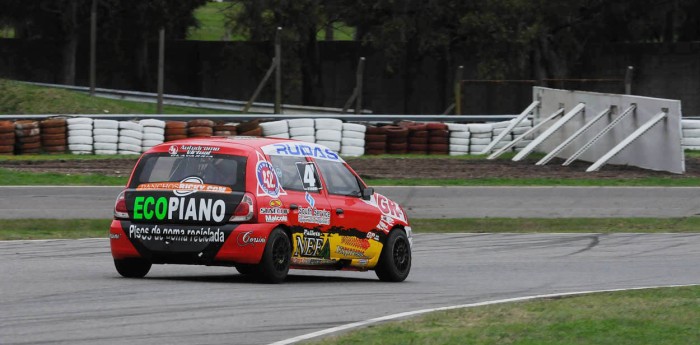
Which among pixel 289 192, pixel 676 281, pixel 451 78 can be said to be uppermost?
pixel 451 78

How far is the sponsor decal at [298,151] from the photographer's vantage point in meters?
12.8

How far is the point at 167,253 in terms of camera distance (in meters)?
12.2

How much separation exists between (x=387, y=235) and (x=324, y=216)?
110 cm

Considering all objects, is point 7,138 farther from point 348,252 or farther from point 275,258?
point 275,258

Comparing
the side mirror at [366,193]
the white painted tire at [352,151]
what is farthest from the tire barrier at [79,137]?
the side mirror at [366,193]

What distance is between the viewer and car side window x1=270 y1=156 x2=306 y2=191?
12.7 m

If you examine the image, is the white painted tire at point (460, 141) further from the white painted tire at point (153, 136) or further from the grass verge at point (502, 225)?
the grass verge at point (502, 225)

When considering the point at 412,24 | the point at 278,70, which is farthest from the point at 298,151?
the point at 412,24

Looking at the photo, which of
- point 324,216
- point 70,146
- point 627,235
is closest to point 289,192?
point 324,216

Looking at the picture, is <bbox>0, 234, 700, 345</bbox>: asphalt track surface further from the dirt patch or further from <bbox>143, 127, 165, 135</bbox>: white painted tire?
<bbox>143, 127, 165, 135</bbox>: white painted tire

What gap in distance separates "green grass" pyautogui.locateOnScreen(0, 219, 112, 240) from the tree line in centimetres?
2600

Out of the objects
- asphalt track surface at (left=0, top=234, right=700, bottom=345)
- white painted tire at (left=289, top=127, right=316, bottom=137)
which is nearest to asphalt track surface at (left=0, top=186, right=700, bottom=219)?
asphalt track surface at (left=0, top=234, right=700, bottom=345)

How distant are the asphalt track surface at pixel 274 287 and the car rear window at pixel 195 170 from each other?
0.91 metres

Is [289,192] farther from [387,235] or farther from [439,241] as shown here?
[439,241]
